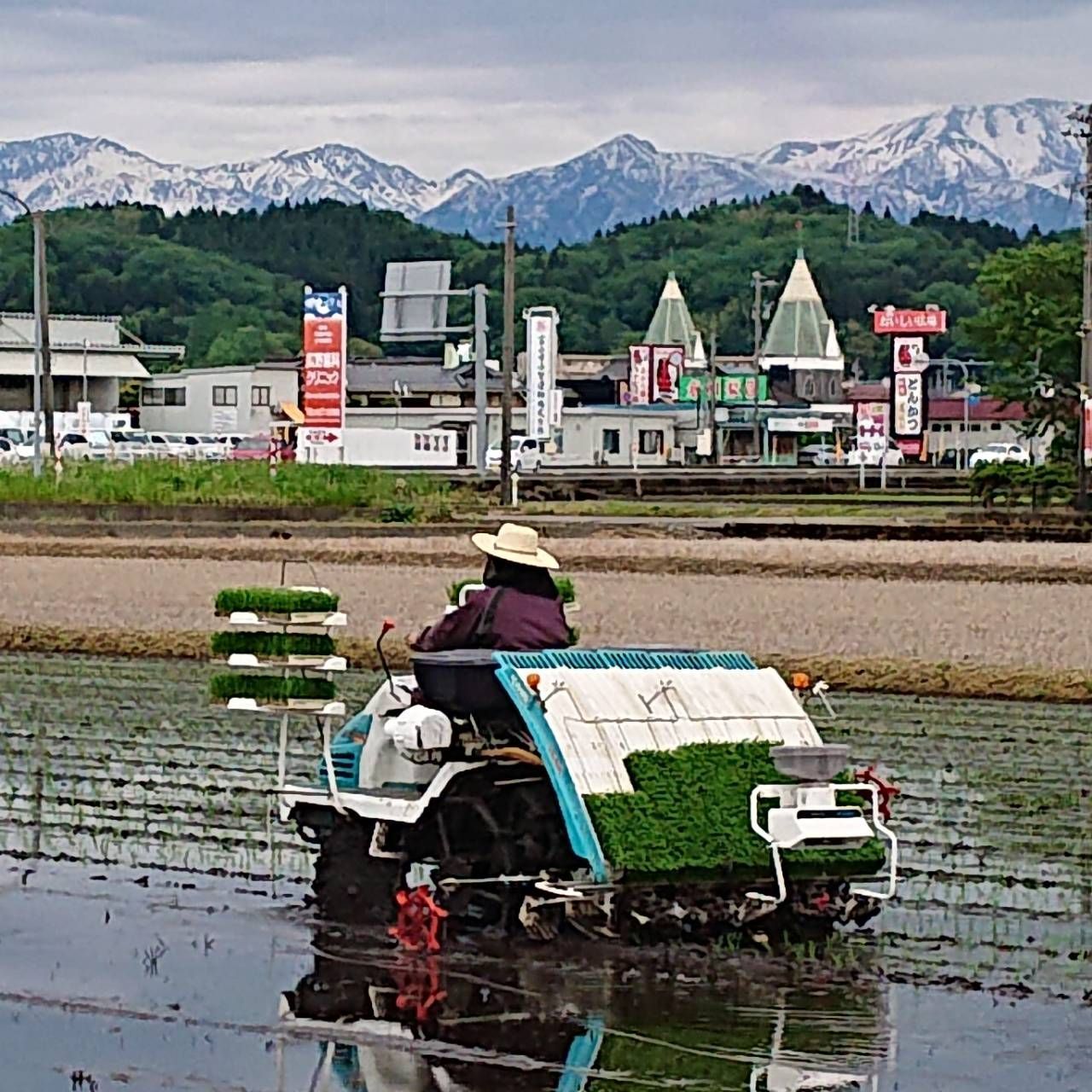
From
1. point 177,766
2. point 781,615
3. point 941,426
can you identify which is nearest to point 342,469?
point 781,615

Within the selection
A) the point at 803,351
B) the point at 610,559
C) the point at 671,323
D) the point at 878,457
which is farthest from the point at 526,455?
the point at 803,351

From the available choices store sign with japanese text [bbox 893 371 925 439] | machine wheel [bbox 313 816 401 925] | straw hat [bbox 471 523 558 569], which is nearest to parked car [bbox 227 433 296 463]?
store sign with japanese text [bbox 893 371 925 439]

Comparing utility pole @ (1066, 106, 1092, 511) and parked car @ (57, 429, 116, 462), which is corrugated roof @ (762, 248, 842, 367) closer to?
parked car @ (57, 429, 116, 462)

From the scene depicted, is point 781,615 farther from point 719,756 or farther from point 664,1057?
point 664,1057

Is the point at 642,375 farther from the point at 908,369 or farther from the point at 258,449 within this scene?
the point at 258,449

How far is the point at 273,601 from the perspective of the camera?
26.3 ft

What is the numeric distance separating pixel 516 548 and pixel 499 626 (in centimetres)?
27

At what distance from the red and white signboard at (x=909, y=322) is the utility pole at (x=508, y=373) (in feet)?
94.0

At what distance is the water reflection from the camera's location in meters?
5.94

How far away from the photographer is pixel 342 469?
124 ft

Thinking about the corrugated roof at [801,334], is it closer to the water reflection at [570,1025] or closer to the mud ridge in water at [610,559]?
the mud ridge in water at [610,559]

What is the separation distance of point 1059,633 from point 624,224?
463 feet

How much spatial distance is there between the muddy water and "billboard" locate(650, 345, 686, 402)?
247ft

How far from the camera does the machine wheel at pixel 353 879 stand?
7.89 metres
